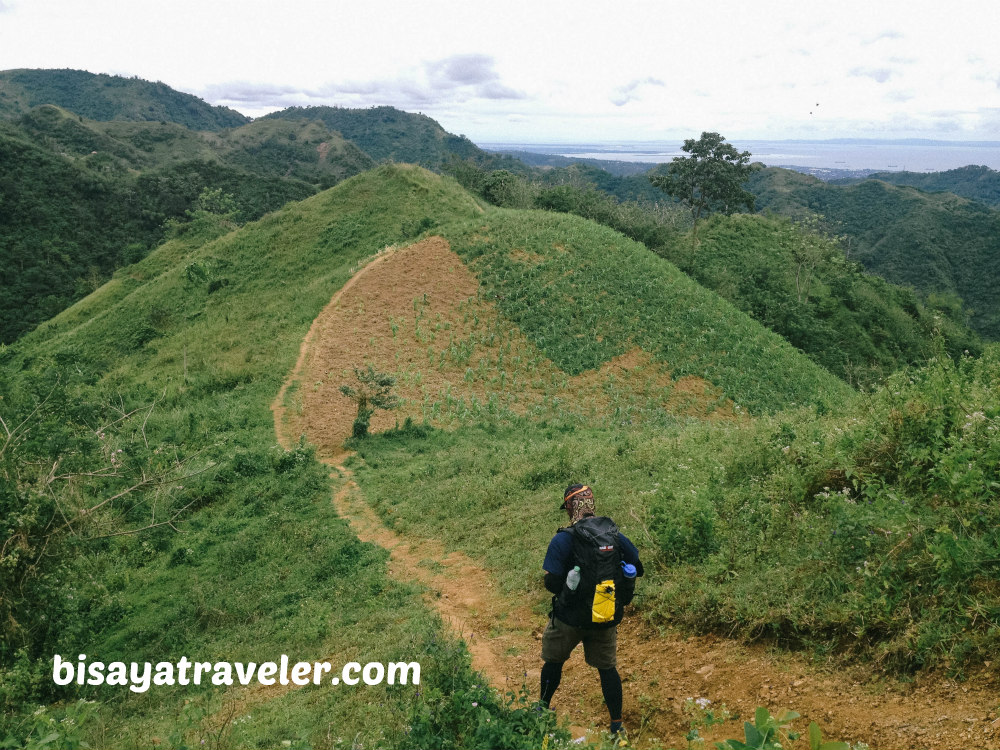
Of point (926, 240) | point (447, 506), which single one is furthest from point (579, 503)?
point (926, 240)

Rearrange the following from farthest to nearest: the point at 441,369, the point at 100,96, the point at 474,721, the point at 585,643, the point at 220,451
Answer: the point at 100,96
the point at 441,369
the point at 220,451
the point at 585,643
the point at 474,721

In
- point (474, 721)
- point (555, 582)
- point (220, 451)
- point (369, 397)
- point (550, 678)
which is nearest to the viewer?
point (474, 721)

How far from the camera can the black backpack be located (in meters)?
3.66

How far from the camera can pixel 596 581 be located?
144 inches

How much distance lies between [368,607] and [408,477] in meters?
3.76

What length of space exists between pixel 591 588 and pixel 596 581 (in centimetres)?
5

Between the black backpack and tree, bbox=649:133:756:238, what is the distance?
124 feet

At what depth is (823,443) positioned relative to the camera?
597 cm

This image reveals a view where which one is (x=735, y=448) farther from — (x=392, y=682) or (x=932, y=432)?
(x=392, y=682)

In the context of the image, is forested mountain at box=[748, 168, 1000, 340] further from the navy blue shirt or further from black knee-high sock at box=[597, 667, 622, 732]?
the navy blue shirt

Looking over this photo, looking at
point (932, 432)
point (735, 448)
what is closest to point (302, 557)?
point (735, 448)

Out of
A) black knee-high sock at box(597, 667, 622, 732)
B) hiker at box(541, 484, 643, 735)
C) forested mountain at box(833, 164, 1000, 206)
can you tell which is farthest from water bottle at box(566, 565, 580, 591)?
forested mountain at box(833, 164, 1000, 206)

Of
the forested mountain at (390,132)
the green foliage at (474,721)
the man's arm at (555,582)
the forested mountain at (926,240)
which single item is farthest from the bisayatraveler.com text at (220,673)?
the forested mountain at (390,132)

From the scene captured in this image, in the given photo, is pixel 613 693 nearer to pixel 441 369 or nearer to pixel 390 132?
pixel 441 369
